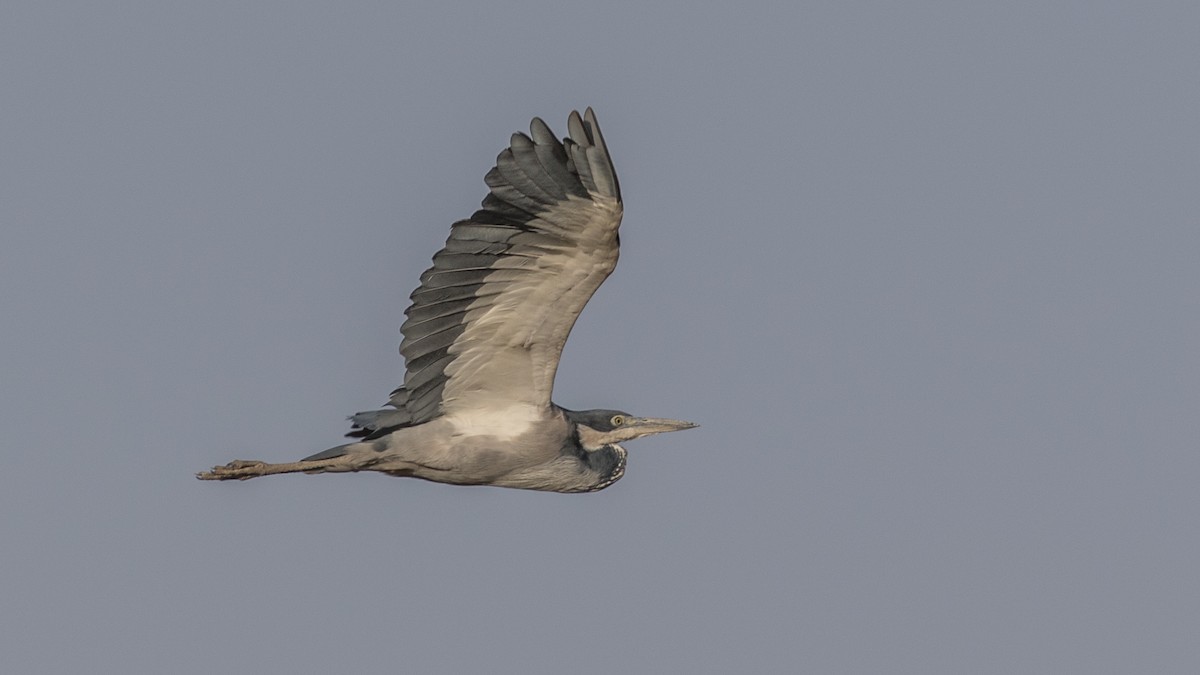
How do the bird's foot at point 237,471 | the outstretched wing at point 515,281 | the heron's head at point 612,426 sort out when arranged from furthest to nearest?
the heron's head at point 612,426, the bird's foot at point 237,471, the outstretched wing at point 515,281

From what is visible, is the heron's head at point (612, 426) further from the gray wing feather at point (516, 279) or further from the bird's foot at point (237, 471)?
the bird's foot at point (237, 471)

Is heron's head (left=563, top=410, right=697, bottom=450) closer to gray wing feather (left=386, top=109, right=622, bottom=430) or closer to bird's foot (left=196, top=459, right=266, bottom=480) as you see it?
gray wing feather (left=386, top=109, right=622, bottom=430)

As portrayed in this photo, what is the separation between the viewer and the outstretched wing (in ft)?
42.9

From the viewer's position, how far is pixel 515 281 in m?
13.9

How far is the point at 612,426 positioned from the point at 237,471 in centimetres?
326

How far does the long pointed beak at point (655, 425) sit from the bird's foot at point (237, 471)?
10.7 ft

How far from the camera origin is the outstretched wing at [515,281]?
13.1m

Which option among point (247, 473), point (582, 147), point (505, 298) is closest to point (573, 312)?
point (505, 298)

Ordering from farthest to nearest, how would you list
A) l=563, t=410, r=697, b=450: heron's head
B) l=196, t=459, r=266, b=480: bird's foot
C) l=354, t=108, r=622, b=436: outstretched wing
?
l=563, t=410, r=697, b=450: heron's head
l=196, t=459, r=266, b=480: bird's foot
l=354, t=108, r=622, b=436: outstretched wing

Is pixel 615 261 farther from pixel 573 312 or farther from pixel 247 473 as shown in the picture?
pixel 247 473

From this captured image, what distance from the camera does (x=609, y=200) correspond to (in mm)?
13125

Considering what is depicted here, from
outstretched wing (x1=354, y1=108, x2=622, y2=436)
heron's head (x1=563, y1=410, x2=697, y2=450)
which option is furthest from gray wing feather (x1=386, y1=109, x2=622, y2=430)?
heron's head (x1=563, y1=410, x2=697, y2=450)

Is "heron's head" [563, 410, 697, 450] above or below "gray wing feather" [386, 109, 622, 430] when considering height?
below

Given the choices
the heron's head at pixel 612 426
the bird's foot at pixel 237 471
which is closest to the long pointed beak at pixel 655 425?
the heron's head at pixel 612 426
